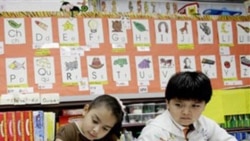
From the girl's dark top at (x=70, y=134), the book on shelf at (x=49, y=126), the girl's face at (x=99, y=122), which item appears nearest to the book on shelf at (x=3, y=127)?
the book on shelf at (x=49, y=126)

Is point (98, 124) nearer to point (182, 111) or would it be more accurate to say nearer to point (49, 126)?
point (182, 111)

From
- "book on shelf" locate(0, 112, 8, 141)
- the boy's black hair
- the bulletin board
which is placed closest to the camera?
the boy's black hair

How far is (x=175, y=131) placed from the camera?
47.7 inches

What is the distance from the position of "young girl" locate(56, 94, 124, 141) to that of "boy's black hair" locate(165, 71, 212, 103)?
0.61 ft

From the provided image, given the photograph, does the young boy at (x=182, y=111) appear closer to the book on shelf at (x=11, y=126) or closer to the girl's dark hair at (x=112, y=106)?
the girl's dark hair at (x=112, y=106)

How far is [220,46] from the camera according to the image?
1943 millimetres

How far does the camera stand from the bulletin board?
164 centimetres

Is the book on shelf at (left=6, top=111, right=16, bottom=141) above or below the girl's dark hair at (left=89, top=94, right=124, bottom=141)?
below

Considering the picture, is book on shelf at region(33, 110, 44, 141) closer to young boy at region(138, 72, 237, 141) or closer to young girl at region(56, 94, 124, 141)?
young girl at region(56, 94, 124, 141)

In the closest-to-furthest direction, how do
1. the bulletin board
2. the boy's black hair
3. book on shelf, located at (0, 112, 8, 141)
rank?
1. the boy's black hair
2. book on shelf, located at (0, 112, 8, 141)
3. the bulletin board

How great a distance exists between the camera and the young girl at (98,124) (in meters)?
1.21

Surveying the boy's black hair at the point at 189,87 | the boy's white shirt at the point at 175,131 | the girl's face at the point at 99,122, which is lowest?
the boy's white shirt at the point at 175,131

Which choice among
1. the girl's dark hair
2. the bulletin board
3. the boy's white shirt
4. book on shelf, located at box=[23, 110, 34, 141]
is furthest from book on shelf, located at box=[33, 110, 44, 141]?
the boy's white shirt

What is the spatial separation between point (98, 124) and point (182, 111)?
10.6 inches
